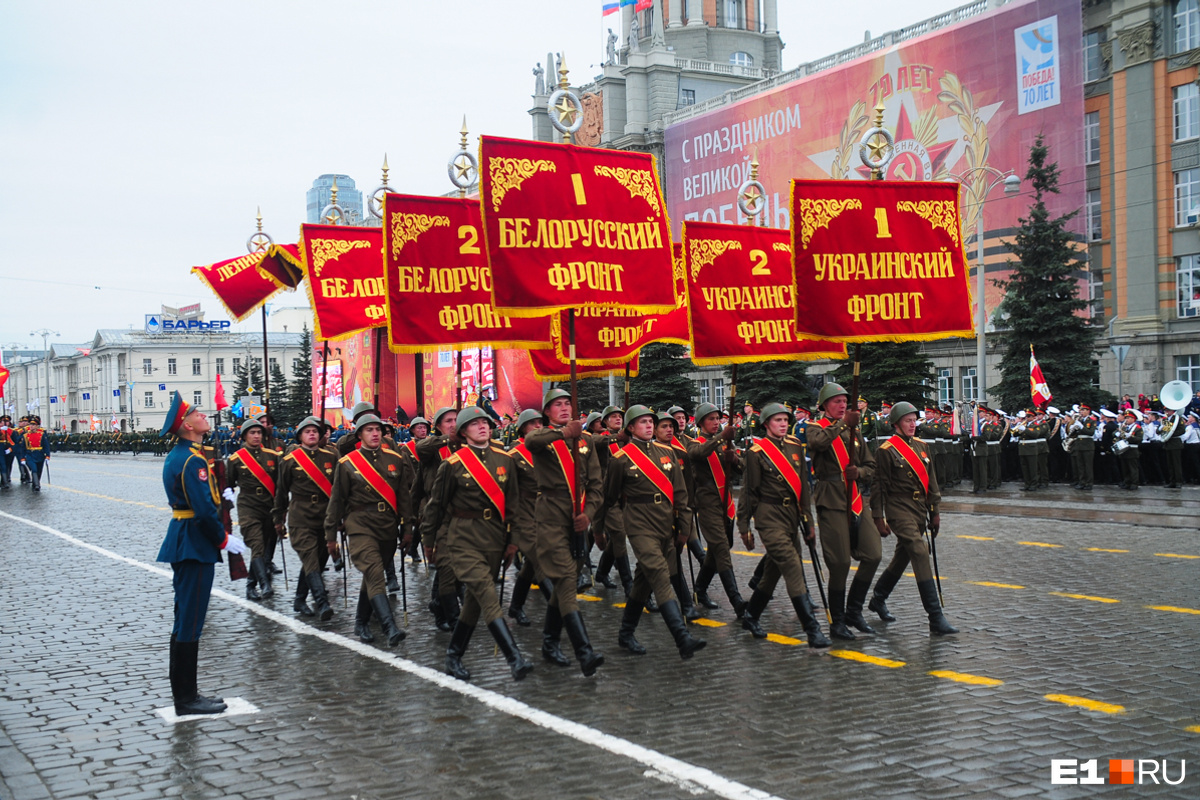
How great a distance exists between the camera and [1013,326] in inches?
1198

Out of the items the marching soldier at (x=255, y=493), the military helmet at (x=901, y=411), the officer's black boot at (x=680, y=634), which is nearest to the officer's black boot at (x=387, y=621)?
the officer's black boot at (x=680, y=634)

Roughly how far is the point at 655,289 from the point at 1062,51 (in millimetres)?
28473

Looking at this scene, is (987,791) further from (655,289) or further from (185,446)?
(655,289)

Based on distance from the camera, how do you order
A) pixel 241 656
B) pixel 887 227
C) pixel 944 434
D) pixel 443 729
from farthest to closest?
pixel 944 434, pixel 887 227, pixel 241 656, pixel 443 729

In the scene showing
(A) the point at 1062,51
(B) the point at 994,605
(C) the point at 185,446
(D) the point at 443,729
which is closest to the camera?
(D) the point at 443,729

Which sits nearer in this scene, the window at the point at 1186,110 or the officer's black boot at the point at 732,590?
the officer's black boot at the point at 732,590

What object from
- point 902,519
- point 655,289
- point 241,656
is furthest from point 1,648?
point 902,519

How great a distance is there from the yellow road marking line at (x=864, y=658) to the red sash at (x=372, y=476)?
3.83 m

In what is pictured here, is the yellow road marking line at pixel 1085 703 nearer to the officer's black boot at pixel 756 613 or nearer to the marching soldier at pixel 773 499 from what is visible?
the marching soldier at pixel 773 499

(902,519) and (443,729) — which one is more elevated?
(902,519)

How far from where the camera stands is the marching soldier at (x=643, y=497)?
845cm

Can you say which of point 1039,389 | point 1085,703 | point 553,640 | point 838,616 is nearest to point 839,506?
point 838,616

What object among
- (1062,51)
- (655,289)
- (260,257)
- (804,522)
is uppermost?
(1062,51)

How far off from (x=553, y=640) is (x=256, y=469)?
4.82 meters
